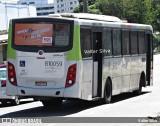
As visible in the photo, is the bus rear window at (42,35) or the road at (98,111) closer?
the road at (98,111)

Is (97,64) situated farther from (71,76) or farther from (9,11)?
(9,11)

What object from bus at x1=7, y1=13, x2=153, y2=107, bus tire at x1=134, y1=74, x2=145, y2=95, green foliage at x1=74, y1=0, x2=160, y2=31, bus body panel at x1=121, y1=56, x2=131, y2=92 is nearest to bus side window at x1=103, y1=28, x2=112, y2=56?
bus at x1=7, y1=13, x2=153, y2=107

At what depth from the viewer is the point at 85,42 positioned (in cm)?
1684

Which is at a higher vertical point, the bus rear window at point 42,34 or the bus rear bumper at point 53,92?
the bus rear window at point 42,34

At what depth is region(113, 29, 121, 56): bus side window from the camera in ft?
63.9

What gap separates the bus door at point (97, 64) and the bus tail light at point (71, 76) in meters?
1.84

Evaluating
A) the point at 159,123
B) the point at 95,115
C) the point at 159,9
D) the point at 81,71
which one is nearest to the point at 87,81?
the point at 81,71

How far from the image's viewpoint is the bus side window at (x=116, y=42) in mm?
19469

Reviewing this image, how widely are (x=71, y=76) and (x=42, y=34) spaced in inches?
62.7

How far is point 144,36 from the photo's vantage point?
2336 centimetres

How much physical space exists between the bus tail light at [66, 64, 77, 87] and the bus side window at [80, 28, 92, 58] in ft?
2.34

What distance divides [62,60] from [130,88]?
6244mm

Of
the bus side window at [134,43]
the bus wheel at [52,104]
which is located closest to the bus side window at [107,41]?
the bus wheel at [52,104]

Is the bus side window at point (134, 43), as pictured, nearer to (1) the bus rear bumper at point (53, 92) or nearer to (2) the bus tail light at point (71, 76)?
(2) the bus tail light at point (71, 76)
